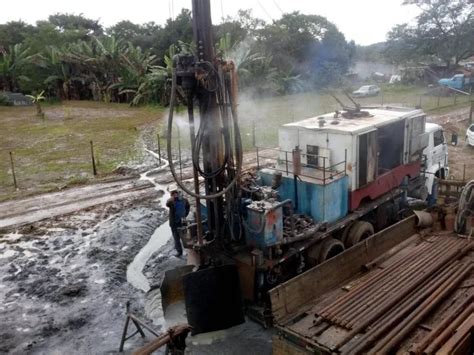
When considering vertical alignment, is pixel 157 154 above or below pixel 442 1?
below

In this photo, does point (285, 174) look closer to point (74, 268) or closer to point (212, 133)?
point (212, 133)

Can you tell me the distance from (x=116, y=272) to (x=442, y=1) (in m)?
35.8

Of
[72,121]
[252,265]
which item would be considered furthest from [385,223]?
[72,121]

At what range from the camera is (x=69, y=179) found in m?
16.4

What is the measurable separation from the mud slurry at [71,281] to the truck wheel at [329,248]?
10.9 ft

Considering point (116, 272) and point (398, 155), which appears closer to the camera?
point (116, 272)

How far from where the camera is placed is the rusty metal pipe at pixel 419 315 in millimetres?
5191

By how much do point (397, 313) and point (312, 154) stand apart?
405 centimetres

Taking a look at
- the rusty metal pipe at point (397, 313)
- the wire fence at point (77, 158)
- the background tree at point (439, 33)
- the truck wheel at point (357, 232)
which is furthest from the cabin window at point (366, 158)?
the background tree at point (439, 33)

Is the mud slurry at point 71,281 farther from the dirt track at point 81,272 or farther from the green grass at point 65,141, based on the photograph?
the green grass at point 65,141

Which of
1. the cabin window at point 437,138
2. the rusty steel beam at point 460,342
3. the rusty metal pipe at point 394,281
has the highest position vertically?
the cabin window at point 437,138

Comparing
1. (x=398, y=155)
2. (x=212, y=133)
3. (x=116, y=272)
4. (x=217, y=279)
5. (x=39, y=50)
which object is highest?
(x=39, y=50)

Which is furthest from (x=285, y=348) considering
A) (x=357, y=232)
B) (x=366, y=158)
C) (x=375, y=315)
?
(x=366, y=158)

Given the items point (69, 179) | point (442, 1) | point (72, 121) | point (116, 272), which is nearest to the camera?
point (116, 272)
